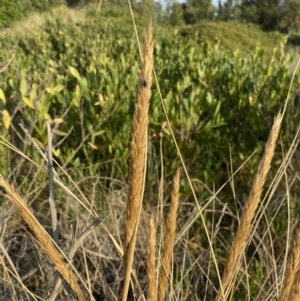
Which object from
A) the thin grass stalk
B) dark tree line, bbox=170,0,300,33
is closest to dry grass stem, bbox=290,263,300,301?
the thin grass stalk

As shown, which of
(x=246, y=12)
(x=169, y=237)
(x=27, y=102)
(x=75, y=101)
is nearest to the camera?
(x=169, y=237)

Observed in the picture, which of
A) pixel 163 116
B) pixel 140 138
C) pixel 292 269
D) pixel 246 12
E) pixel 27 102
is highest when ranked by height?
pixel 246 12

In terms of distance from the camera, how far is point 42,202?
2354 millimetres

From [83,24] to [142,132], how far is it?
447 inches

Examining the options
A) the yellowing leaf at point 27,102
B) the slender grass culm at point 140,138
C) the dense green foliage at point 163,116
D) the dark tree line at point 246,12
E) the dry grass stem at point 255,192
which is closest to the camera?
the slender grass culm at point 140,138

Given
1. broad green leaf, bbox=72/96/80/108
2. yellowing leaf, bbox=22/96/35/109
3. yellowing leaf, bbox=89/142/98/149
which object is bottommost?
yellowing leaf, bbox=89/142/98/149

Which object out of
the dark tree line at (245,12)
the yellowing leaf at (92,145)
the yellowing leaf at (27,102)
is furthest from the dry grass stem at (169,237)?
the dark tree line at (245,12)

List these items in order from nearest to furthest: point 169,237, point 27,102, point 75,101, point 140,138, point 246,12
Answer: point 140,138 → point 169,237 → point 27,102 → point 75,101 → point 246,12

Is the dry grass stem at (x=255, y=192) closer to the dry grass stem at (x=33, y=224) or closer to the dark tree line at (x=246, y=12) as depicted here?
the dry grass stem at (x=33, y=224)

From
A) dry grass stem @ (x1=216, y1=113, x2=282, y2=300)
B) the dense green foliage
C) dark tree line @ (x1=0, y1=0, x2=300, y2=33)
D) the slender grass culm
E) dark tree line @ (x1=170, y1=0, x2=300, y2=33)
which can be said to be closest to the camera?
the slender grass culm

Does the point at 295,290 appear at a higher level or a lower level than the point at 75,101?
higher

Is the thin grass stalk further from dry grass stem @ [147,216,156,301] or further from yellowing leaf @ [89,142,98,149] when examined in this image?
yellowing leaf @ [89,142,98,149]

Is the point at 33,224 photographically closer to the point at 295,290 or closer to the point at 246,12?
the point at 295,290

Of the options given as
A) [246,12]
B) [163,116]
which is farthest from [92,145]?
[246,12]
